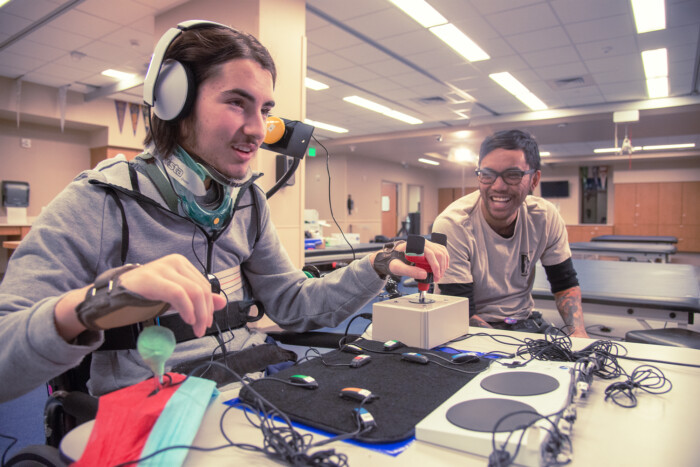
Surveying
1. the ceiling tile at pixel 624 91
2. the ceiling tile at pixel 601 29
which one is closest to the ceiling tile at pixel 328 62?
the ceiling tile at pixel 601 29

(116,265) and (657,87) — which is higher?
(657,87)

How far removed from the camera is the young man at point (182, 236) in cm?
61

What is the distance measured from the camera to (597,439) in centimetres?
60

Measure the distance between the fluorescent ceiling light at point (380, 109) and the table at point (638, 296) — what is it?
4.76m

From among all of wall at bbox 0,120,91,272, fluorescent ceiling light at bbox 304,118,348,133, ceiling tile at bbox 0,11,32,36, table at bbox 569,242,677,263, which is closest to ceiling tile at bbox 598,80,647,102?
table at bbox 569,242,677,263

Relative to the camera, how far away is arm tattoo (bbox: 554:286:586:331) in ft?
5.70

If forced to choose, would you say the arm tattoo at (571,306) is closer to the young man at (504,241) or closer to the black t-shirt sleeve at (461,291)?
the young man at (504,241)

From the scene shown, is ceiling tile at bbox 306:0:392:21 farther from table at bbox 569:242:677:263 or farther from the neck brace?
table at bbox 569:242:677:263

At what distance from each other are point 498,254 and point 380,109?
6.24 m

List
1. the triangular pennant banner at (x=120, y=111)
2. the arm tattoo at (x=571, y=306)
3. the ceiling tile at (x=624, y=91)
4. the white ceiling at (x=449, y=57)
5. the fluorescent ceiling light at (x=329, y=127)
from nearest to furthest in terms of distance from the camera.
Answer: the arm tattoo at (x=571, y=306) → the white ceiling at (x=449, y=57) → the ceiling tile at (x=624, y=91) → the triangular pennant banner at (x=120, y=111) → the fluorescent ceiling light at (x=329, y=127)

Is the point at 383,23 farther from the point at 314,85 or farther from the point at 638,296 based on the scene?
the point at 638,296

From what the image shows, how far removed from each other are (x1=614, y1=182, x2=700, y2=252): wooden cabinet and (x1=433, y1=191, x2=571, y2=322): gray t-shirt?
13.2 metres

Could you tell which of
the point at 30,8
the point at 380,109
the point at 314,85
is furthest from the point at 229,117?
the point at 380,109

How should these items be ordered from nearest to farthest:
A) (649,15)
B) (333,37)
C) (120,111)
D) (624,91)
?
(649,15)
(333,37)
(624,91)
(120,111)
